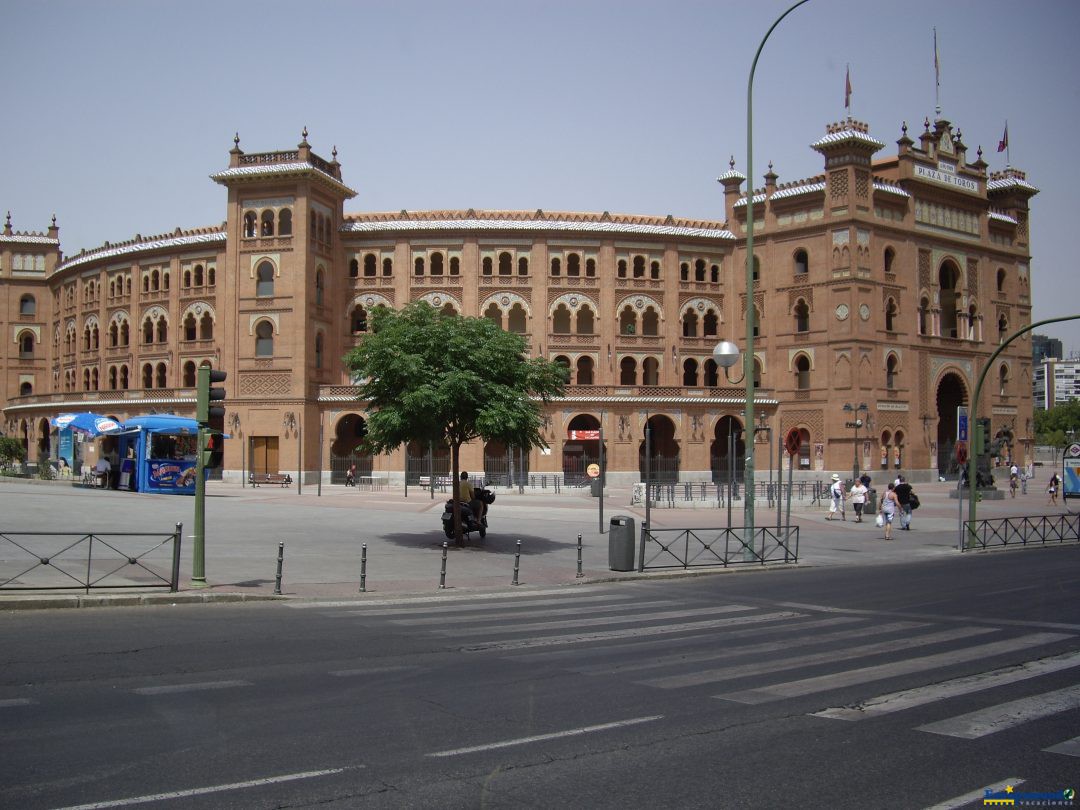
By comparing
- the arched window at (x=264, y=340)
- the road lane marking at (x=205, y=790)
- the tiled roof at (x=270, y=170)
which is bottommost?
the road lane marking at (x=205, y=790)

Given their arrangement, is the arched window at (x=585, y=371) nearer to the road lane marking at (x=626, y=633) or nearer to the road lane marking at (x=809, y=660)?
the road lane marking at (x=626, y=633)

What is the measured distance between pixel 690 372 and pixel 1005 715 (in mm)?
57334

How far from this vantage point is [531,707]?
25.2 feet

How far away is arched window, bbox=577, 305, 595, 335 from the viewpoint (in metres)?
62.6

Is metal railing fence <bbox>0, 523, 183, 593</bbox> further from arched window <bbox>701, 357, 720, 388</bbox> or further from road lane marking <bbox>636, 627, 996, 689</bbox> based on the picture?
arched window <bbox>701, 357, 720, 388</bbox>

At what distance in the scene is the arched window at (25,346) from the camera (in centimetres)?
7550

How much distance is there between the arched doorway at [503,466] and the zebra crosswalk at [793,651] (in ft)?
114

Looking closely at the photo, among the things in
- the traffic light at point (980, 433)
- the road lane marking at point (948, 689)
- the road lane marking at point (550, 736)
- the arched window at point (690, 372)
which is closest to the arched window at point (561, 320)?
the arched window at point (690, 372)

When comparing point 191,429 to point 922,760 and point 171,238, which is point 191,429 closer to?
point 171,238

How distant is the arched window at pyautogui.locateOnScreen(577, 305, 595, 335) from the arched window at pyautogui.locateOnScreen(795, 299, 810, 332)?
45.2 feet

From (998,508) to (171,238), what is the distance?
52178 millimetres

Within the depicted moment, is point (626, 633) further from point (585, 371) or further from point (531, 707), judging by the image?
point (585, 371)

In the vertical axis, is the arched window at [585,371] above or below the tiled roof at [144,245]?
below

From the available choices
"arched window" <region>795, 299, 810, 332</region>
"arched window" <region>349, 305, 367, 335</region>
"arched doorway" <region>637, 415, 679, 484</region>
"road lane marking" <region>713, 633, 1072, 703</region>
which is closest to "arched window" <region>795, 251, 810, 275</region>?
"arched window" <region>795, 299, 810, 332</region>
